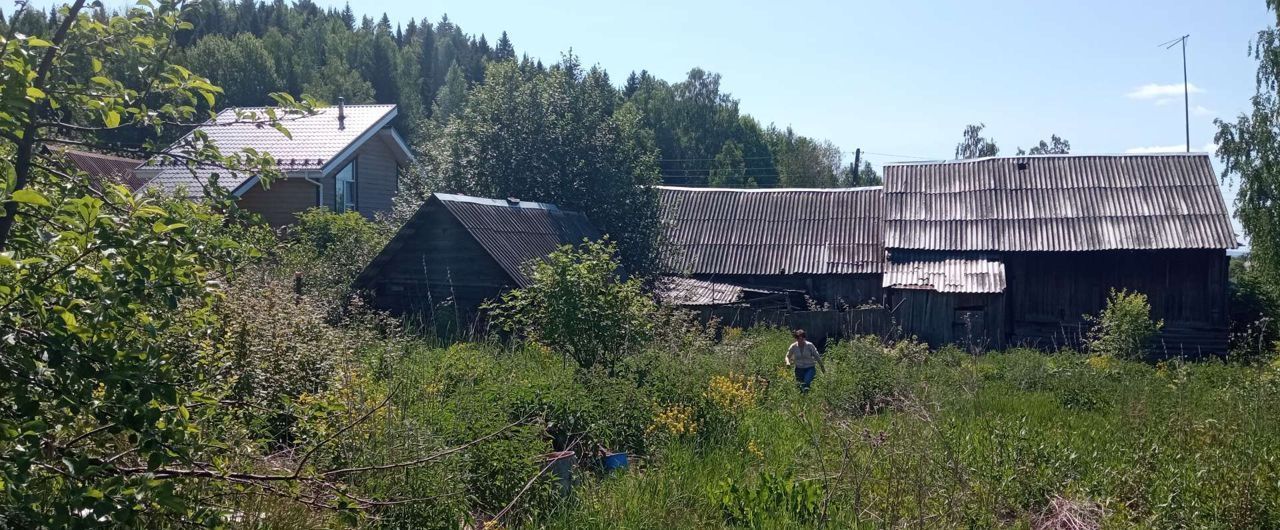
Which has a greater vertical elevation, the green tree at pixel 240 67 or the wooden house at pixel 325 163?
the green tree at pixel 240 67

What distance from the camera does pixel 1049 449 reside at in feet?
27.4

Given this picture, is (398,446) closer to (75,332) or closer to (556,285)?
(75,332)

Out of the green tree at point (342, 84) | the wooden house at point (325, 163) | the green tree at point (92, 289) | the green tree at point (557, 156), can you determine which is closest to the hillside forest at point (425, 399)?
the green tree at point (92, 289)

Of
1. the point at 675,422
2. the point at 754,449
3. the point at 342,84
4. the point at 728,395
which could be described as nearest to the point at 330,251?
the point at 728,395

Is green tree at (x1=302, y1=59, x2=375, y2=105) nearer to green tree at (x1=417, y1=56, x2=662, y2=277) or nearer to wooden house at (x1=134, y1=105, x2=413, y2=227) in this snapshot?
wooden house at (x1=134, y1=105, x2=413, y2=227)

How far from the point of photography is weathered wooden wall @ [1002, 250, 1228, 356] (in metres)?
21.7

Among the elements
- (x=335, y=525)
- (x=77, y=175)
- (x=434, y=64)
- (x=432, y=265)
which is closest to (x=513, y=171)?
(x=432, y=265)

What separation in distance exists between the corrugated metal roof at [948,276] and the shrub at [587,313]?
12.8 meters

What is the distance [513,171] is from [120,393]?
1968 centimetres

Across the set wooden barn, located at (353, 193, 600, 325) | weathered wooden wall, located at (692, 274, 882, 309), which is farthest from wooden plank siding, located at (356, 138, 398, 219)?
wooden barn, located at (353, 193, 600, 325)

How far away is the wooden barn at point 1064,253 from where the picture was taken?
70.9ft

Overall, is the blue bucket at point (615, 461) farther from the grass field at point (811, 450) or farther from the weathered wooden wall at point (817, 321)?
the weathered wooden wall at point (817, 321)

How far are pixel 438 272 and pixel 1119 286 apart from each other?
15.4 m

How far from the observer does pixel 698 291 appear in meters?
22.7
